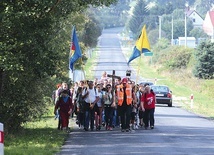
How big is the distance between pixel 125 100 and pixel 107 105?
3.37 feet

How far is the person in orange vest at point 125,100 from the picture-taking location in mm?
25375

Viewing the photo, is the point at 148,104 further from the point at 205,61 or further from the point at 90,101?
the point at 205,61

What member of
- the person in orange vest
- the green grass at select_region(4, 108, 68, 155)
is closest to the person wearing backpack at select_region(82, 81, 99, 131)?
the person in orange vest

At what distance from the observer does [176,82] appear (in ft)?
249

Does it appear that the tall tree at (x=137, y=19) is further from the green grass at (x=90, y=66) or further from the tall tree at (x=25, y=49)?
the tall tree at (x=25, y=49)

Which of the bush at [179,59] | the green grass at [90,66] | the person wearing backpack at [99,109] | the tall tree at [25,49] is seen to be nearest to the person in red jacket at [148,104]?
the person wearing backpack at [99,109]

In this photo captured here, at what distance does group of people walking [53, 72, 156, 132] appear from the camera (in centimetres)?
2547

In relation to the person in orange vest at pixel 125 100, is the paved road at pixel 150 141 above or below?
below

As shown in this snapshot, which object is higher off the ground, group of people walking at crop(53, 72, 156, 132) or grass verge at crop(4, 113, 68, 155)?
group of people walking at crop(53, 72, 156, 132)

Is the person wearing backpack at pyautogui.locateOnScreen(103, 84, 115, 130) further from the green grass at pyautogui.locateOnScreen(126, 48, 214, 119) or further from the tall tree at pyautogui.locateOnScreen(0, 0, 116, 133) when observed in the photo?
the green grass at pyautogui.locateOnScreen(126, 48, 214, 119)

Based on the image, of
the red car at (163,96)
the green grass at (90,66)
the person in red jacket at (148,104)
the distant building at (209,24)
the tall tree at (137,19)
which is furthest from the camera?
the tall tree at (137,19)

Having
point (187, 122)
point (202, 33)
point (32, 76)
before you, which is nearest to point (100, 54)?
point (202, 33)

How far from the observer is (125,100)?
83.6 ft

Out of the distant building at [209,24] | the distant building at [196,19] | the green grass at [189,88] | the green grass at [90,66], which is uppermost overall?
the distant building at [196,19]
